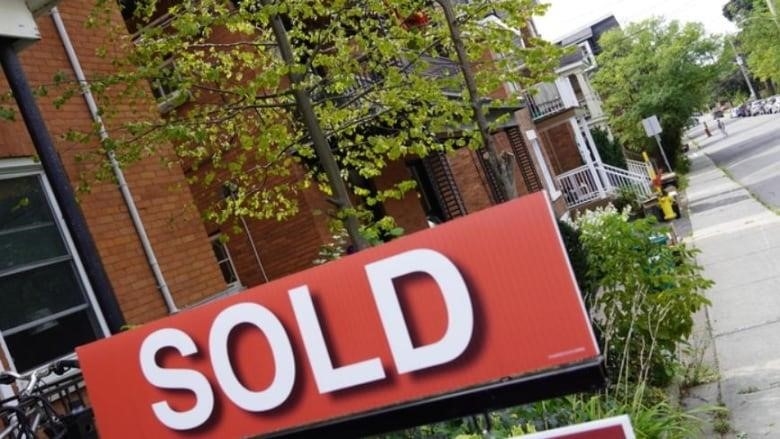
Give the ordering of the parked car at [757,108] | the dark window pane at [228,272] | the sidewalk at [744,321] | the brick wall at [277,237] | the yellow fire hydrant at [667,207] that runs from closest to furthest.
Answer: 1. the sidewalk at [744,321]
2. the brick wall at [277,237]
3. the dark window pane at [228,272]
4. the yellow fire hydrant at [667,207]
5. the parked car at [757,108]

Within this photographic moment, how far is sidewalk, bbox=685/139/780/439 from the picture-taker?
4703mm

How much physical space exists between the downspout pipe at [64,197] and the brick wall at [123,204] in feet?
7.24

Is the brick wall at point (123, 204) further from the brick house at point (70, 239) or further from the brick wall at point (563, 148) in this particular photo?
the brick wall at point (563, 148)

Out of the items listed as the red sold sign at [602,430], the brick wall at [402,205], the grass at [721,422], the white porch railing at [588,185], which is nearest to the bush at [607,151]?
the white porch railing at [588,185]

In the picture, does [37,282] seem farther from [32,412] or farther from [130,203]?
[32,412]

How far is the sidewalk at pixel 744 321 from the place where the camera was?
4703 mm

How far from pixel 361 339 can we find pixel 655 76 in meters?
41.7

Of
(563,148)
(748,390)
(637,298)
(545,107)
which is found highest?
(545,107)

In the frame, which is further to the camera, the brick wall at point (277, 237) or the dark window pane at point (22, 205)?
the brick wall at point (277, 237)

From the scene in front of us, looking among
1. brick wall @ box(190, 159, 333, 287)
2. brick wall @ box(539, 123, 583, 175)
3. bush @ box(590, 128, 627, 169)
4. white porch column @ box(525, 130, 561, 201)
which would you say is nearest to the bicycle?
brick wall @ box(190, 159, 333, 287)

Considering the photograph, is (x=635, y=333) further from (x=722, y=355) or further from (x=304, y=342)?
(x=304, y=342)

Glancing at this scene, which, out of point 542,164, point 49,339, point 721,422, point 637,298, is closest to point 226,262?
point 49,339

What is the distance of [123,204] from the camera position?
636 cm

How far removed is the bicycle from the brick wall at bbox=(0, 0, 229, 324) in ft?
6.34
